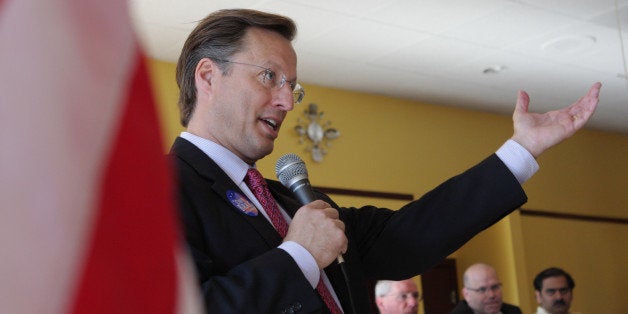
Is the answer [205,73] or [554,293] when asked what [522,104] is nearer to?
[205,73]

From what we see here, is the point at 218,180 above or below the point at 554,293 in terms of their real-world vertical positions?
below

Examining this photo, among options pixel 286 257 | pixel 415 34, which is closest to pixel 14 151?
pixel 286 257

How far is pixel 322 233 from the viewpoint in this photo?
1.51 m

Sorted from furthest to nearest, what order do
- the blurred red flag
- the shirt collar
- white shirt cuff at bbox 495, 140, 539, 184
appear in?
white shirt cuff at bbox 495, 140, 539, 184
the shirt collar
the blurred red flag

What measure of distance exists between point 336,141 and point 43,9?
742cm

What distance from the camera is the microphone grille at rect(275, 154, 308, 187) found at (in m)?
1.85

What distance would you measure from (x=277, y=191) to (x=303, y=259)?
14.5 inches

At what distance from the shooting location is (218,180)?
5.51ft

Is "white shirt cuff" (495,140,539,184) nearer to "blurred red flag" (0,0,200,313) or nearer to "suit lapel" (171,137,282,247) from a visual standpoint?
"suit lapel" (171,137,282,247)

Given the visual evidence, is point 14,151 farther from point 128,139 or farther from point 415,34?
point 415,34

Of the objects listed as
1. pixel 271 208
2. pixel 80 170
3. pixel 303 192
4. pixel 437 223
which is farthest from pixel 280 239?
pixel 80 170

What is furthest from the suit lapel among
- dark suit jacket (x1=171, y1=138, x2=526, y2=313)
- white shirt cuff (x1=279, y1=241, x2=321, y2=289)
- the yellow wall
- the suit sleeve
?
the yellow wall

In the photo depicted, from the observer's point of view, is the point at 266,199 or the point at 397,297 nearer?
the point at 266,199

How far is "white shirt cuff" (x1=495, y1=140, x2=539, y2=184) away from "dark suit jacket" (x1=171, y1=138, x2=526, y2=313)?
2 centimetres
